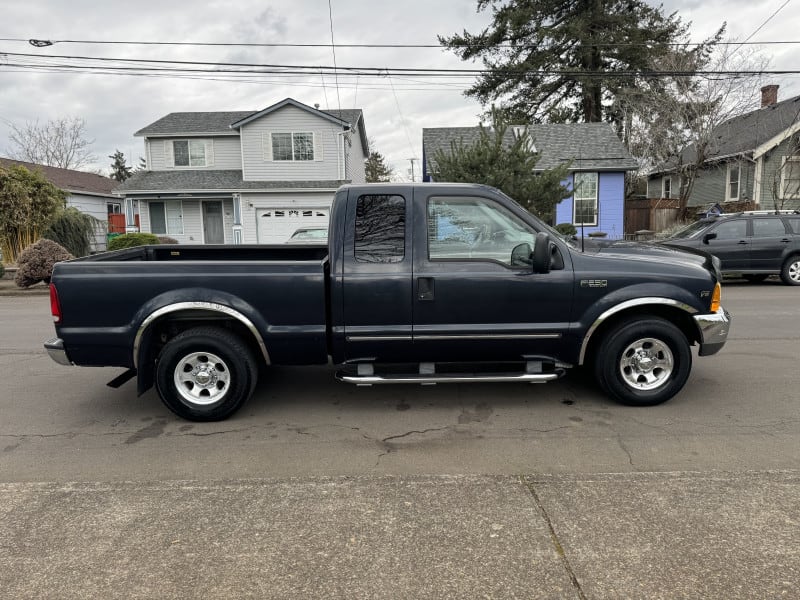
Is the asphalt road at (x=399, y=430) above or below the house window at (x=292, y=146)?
below

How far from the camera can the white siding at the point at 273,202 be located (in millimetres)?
24375

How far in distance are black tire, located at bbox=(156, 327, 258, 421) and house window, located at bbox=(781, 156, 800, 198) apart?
24002mm

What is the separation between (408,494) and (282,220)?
22.3 metres

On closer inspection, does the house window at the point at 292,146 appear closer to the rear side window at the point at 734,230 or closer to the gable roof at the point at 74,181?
the gable roof at the point at 74,181

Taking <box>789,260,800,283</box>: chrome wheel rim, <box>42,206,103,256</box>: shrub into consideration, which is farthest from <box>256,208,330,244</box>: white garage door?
<box>789,260,800,283</box>: chrome wheel rim

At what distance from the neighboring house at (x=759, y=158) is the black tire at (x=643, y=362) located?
64.2 feet

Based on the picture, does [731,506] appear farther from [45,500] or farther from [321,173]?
[321,173]

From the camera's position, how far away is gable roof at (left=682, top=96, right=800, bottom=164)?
902 inches

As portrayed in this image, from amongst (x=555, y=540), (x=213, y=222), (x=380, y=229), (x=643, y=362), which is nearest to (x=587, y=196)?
(x=213, y=222)

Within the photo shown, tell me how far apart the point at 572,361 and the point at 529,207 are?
34.5ft

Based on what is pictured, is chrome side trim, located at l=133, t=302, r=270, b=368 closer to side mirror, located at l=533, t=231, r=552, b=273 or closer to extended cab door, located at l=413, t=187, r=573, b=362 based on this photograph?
extended cab door, located at l=413, t=187, r=573, b=362

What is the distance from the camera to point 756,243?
510 inches

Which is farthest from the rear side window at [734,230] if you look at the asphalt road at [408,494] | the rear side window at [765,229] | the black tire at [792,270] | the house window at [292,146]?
the house window at [292,146]

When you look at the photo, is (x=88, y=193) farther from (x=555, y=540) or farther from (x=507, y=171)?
(x=555, y=540)
